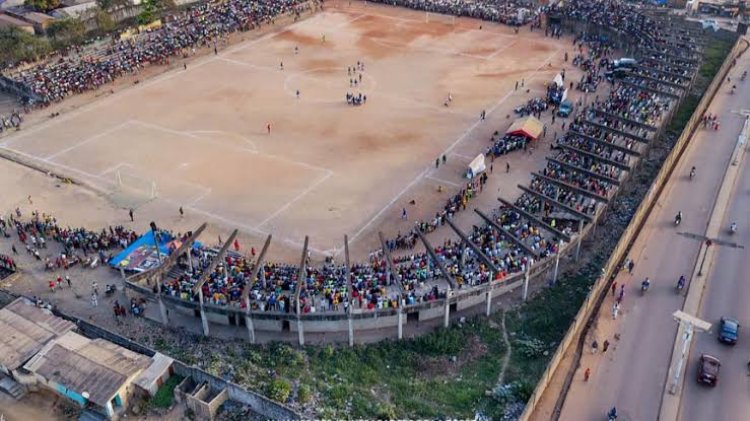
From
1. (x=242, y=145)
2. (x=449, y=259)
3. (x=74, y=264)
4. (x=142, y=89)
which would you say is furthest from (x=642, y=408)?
(x=142, y=89)

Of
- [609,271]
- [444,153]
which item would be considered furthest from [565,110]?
[609,271]

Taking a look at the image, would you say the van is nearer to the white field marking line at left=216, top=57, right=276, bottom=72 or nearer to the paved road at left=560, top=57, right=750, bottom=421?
the paved road at left=560, top=57, right=750, bottom=421

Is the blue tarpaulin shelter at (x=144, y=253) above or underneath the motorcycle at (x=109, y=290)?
above

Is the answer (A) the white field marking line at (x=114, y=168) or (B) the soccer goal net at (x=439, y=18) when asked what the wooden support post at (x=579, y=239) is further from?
(B) the soccer goal net at (x=439, y=18)

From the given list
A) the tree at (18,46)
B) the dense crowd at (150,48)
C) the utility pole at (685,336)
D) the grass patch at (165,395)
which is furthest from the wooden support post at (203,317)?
the tree at (18,46)

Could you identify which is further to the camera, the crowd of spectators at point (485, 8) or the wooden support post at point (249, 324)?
the crowd of spectators at point (485, 8)

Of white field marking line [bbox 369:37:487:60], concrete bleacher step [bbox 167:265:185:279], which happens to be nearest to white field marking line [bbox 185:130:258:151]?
concrete bleacher step [bbox 167:265:185:279]

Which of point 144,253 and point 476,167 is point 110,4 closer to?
point 144,253
